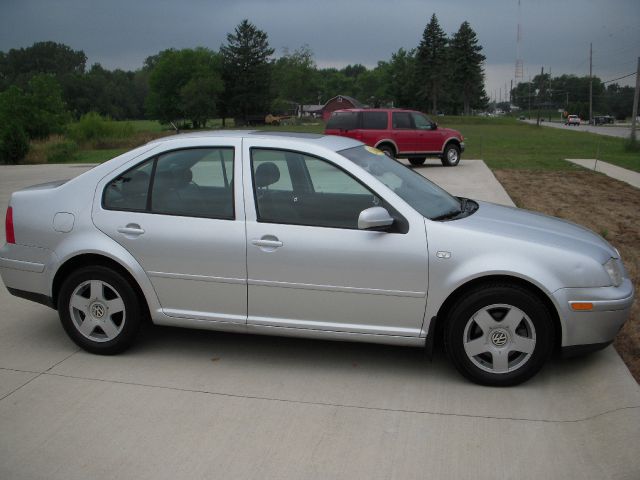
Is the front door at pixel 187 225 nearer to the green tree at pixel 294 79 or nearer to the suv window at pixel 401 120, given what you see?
the suv window at pixel 401 120

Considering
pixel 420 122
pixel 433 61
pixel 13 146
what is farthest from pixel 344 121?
pixel 433 61

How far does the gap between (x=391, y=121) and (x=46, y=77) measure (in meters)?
22.1

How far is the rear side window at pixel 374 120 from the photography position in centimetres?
2112

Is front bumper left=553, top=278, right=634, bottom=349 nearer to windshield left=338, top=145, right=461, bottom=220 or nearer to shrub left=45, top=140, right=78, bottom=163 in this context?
windshield left=338, top=145, right=461, bottom=220

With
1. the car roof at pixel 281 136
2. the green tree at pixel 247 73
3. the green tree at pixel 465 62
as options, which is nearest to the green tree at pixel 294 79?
the green tree at pixel 247 73

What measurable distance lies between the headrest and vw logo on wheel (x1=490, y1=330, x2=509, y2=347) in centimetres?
179

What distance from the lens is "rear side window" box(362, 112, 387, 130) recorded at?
832 inches

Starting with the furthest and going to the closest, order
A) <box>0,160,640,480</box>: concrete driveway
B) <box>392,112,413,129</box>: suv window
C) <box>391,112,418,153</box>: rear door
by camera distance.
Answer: <box>392,112,413,129</box>: suv window < <box>391,112,418,153</box>: rear door < <box>0,160,640,480</box>: concrete driveway

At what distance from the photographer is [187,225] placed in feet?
15.1

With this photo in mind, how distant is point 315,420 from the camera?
3.89 m

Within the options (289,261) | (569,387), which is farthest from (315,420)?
(569,387)

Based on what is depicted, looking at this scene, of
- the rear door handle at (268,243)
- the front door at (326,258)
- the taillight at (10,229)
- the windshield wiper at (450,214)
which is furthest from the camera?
the taillight at (10,229)

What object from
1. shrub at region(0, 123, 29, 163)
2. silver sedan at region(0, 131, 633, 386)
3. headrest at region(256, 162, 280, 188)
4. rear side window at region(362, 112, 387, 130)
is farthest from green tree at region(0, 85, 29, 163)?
headrest at region(256, 162, 280, 188)

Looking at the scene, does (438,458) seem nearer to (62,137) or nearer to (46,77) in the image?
(62,137)
